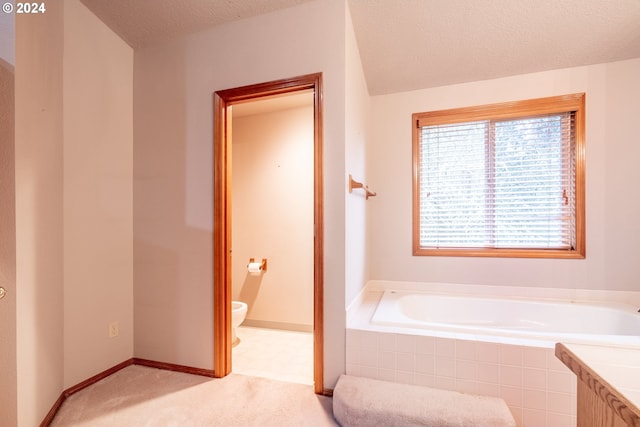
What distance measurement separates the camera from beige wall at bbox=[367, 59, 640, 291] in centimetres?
205

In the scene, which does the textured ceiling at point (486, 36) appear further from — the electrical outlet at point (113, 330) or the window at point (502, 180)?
the electrical outlet at point (113, 330)

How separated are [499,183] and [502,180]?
0.03m

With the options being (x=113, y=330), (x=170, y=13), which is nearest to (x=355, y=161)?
(x=170, y=13)

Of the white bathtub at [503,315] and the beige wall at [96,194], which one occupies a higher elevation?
the beige wall at [96,194]

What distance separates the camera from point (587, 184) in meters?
2.12

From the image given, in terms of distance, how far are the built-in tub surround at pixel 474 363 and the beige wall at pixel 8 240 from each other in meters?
1.56

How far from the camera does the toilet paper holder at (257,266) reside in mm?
2768

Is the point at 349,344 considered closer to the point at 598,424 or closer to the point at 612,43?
the point at 598,424

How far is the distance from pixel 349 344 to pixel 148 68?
2355mm

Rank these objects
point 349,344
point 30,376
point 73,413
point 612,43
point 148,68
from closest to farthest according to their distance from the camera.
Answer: point 30,376 → point 73,413 → point 349,344 → point 612,43 → point 148,68

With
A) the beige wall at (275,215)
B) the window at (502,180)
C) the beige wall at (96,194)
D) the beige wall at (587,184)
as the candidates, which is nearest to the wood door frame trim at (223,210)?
the beige wall at (96,194)

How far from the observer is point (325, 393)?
5.37ft

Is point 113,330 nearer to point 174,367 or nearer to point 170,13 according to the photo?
point 174,367

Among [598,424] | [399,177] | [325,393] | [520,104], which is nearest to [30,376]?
[325,393]
